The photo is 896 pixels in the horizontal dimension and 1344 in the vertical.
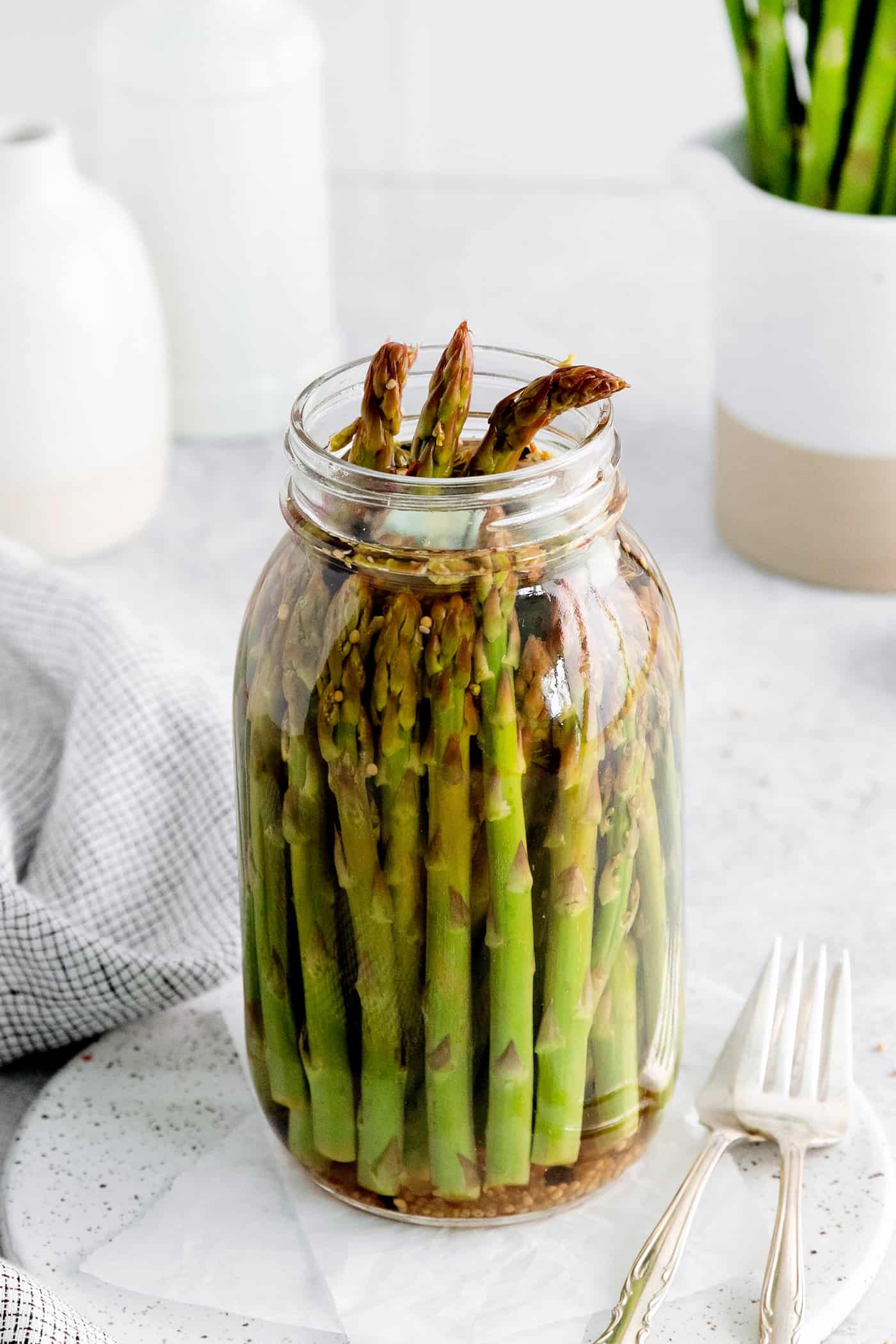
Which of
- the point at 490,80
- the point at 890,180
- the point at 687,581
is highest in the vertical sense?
the point at 890,180

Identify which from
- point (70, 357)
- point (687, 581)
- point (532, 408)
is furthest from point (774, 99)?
point (532, 408)

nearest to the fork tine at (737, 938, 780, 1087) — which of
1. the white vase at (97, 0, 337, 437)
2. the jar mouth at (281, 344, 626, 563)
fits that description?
the jar mouth at (281, 344, 626, 563)

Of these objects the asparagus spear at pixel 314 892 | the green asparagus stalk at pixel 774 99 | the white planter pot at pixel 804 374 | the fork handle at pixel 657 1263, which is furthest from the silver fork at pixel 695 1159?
the green asparagus stalk at pixel 774 99

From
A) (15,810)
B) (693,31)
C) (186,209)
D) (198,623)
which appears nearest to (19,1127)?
(15,810)

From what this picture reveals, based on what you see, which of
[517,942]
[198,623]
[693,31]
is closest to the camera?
[517,942]

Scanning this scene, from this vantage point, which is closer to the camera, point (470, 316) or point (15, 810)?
point (15, 810)

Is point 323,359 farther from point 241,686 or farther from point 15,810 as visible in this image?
point 241,686

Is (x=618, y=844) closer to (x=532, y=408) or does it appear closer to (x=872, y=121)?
(x=532, y=408)
